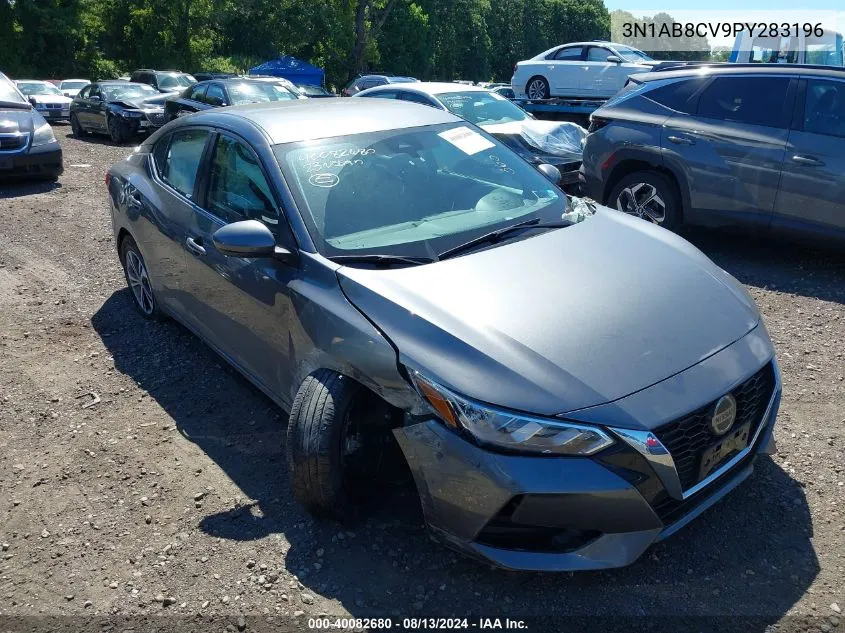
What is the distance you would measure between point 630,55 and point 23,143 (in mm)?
12308

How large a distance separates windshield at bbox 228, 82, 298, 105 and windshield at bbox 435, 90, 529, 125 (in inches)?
186

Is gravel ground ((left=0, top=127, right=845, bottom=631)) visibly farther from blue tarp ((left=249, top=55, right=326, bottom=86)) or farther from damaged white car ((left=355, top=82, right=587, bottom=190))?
blue tarp ((left=249, top=55, right=326, bottom=86))

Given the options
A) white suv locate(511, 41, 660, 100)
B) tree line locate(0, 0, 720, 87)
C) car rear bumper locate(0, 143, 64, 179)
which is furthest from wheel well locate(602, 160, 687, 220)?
tree line locate(0, 0, 720, 87)

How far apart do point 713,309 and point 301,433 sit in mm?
1782

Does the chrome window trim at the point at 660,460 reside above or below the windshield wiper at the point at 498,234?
below

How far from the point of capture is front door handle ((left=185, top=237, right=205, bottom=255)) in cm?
403

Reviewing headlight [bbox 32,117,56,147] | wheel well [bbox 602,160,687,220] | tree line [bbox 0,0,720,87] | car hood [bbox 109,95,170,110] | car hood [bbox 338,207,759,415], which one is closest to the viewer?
car hood [bbox 338,207,759,415]

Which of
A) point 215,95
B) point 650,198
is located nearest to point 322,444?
point 650,198

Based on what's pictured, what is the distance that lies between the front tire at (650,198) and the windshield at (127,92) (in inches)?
529

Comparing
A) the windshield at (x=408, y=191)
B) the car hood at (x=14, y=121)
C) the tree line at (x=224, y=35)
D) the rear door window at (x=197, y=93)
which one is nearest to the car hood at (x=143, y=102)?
the rear door window at (x=197, y=93)

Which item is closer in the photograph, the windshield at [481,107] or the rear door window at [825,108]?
the rear door window at [825,108]

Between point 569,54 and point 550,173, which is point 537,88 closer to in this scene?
point 569,54

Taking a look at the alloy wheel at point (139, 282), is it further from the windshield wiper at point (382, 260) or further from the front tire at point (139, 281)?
the windshield wiper at point (382, 260)

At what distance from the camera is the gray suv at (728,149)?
19.5 feet
